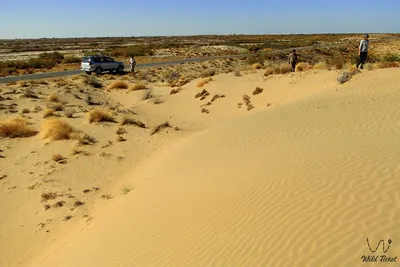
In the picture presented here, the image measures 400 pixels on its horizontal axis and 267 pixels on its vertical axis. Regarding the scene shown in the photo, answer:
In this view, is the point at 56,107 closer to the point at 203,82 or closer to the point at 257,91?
the point at 203,82

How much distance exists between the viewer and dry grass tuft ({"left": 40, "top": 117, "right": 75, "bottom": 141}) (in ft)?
50.3

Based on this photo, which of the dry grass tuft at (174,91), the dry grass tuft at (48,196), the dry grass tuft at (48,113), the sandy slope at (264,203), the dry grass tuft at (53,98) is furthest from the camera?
the dry grass tuft at (174,91)

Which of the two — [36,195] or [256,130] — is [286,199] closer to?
[256,130]

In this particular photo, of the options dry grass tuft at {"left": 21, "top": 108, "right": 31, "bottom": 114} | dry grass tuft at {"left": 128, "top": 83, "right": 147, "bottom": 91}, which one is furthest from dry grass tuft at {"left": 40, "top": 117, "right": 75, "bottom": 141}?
dry grass tuft at {"left": 128, "top": 83, "right": 147, "bottom": 91}

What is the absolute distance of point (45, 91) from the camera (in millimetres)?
25047

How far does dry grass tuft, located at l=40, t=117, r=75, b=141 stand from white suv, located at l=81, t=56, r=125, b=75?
58.5 feet

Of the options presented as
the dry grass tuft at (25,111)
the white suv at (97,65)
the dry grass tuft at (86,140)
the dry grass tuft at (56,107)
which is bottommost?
the dry grass tuft at (86,140)

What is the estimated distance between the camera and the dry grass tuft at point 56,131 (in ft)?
50.3

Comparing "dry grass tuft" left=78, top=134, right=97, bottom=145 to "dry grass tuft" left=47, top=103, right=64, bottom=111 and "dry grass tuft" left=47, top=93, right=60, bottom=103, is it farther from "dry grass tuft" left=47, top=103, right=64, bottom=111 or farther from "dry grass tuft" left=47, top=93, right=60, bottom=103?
"dry grass tuft" left=47, top=93, right=60, bottom=103


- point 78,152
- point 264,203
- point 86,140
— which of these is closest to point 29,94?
point 86,140

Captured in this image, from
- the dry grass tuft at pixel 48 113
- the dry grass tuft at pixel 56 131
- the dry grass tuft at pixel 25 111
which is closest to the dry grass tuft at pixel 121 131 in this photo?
the dry grass tuft at pixel 56 131

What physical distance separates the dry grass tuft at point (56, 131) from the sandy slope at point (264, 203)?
15.8ft

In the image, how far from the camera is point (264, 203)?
21.0 feet

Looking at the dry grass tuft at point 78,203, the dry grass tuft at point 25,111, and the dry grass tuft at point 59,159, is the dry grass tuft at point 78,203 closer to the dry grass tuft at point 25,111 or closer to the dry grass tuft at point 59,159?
the dry grass tuft at point 59,159
